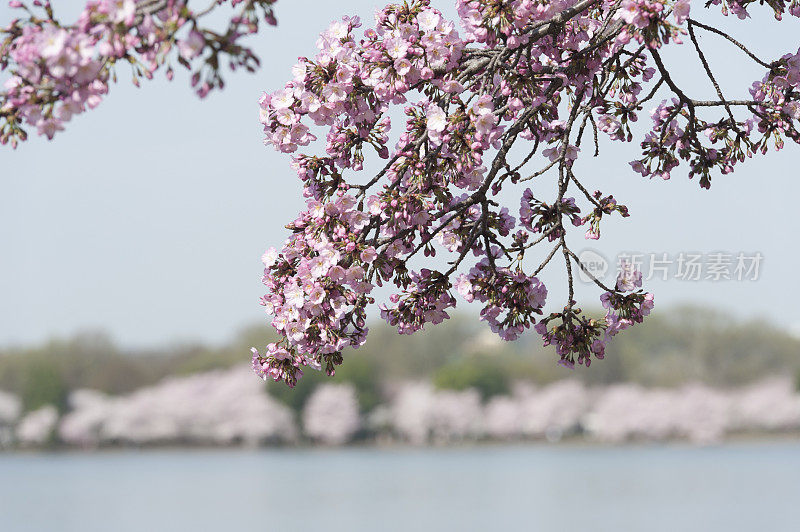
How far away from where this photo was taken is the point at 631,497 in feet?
99.1

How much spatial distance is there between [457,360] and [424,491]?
11437 mm

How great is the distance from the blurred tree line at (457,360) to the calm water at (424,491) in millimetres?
3449

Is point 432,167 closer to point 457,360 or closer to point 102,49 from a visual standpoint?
point 102,49

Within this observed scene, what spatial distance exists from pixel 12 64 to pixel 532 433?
43577 mm

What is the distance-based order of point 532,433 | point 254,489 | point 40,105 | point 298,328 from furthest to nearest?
point 532,433, point 254,489, point 298,328, point 40,105

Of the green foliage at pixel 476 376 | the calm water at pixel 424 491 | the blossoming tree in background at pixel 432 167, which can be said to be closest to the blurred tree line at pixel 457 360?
the green foliage at pixel 476 376

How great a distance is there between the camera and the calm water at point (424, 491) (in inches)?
1071

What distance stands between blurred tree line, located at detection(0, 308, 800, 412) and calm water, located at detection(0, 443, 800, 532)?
3449 mm

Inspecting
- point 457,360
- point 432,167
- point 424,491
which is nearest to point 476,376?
point 457,360

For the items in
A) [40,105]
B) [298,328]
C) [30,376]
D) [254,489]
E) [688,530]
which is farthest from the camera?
[30,376]

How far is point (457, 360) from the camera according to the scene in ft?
143

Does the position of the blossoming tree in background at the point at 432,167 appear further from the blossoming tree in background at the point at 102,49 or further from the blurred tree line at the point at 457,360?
the blurred tree line at the point at 457,360

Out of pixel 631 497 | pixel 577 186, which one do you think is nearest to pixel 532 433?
pixel 631 497

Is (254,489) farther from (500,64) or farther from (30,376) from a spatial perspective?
(500,64)
